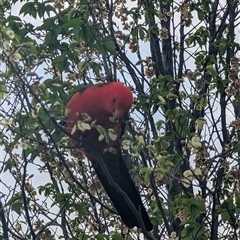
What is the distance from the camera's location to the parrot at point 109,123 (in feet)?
14.5

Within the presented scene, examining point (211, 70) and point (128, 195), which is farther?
point (128, 195)

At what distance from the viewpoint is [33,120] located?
166 inches

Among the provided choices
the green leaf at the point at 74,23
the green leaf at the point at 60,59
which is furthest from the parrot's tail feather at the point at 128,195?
the green leaf at the point at 74,23

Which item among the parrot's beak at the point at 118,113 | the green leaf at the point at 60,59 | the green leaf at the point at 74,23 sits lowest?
the parrot's beak at the point at 118,113

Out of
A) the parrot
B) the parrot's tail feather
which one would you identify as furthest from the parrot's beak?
the parrot's tail feather

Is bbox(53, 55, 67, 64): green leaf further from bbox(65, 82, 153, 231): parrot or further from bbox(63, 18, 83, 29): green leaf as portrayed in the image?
bbox(63, 18, 83, 29): green leaf

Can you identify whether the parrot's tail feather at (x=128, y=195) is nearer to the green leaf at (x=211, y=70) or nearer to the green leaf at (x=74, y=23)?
the green leaf at (x=211, y=70)

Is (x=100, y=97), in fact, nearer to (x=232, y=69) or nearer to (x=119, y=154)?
(x=119, y=154)

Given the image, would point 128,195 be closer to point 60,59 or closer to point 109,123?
point 109,123

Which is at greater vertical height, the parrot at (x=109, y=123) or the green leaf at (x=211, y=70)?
the green leaf at (x=211, y=70)

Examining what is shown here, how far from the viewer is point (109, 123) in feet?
14.7

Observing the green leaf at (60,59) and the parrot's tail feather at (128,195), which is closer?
the parrot's tail feather at (128,195)

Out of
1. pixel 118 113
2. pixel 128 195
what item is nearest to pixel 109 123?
pixel 118 113

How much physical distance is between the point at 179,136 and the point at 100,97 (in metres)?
0.79
